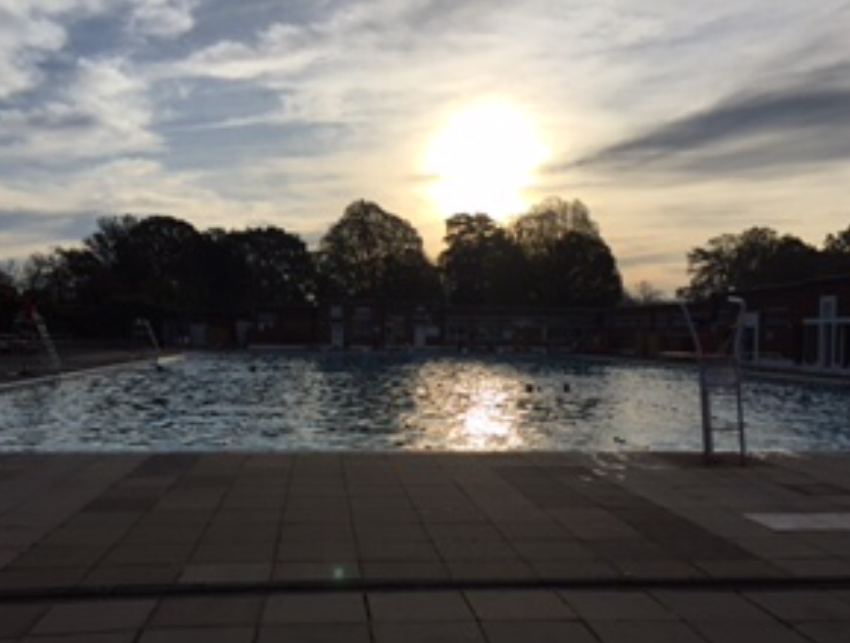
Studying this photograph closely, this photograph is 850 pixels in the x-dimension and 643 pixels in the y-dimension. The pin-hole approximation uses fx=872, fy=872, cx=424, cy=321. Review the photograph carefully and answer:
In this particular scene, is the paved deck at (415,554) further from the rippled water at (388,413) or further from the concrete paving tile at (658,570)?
the rippled water at (388,413)

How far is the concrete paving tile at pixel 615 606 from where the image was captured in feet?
14.6

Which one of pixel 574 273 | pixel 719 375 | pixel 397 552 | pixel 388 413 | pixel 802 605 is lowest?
pixel 388 413

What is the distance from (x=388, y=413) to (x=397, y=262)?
2392 inches

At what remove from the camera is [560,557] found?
5.43 meters

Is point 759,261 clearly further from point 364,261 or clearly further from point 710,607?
point 710,607

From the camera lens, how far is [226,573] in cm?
495

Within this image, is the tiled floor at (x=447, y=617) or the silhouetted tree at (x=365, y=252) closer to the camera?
the tiled floor at (x=447, y=617)

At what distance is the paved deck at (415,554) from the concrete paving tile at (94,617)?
15 millimetres

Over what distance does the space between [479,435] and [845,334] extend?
2622 centimetres

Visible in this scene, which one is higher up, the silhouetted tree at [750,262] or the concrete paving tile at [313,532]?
the silhouetted tree at [750,262]

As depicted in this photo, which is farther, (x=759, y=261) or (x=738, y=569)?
(x=759, y=261)

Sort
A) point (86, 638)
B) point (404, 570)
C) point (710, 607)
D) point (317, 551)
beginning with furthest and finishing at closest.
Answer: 1. point (317, 551)
2. point (404, 570)
3. point (710, 607)
4. point (86, 638)

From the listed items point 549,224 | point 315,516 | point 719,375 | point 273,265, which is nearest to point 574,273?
point 549,224

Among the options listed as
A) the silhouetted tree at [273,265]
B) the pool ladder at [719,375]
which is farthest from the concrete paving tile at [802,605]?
the silhouetted tree at [273,265]
